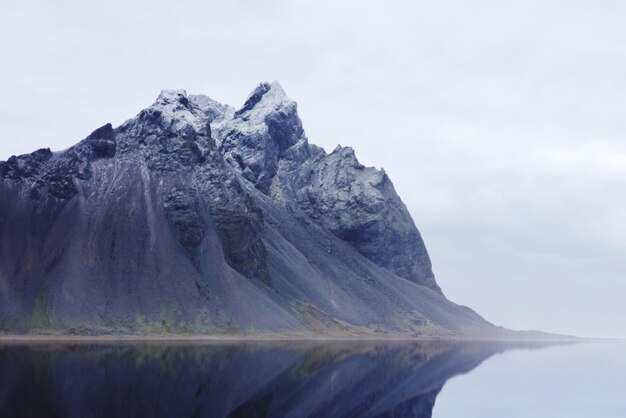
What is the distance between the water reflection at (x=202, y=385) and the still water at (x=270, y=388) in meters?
0.10

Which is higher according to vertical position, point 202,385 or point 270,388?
point 270,388

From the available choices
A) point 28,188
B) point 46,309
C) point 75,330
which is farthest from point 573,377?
point 28,188

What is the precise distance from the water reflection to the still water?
0.10 metres

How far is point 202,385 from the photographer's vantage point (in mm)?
60000

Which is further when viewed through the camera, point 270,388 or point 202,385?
point 270,388

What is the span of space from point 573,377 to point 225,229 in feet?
401

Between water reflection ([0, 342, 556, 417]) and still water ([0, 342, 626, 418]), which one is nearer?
water reflection ([0, 342, 556, 417])

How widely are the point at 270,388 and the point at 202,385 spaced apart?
6.33 m

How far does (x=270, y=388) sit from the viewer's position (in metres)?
61.9

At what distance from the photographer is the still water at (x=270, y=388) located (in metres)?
47.0

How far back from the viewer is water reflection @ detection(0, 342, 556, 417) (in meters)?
45.7

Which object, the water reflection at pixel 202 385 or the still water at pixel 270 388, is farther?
the still water at pixel 270 388

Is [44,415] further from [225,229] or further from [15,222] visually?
[225,229]

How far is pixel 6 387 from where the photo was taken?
1988 inches
